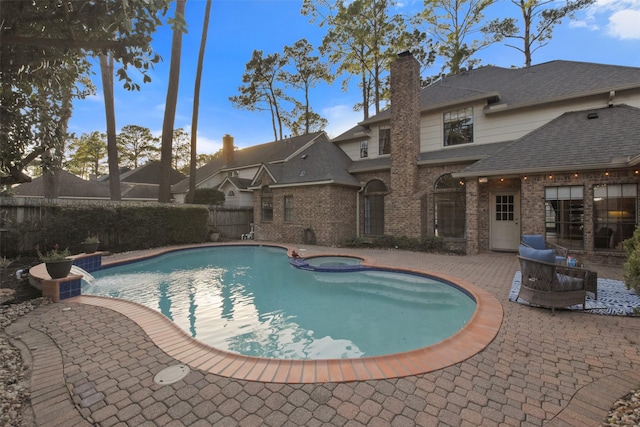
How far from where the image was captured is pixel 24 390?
255 cm

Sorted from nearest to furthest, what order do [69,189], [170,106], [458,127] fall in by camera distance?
[458,127]
[170,106]
[69,189]

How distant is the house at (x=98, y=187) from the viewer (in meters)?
21.5

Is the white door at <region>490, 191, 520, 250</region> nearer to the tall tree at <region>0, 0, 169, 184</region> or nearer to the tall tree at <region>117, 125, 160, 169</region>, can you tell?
the tall tree at <region>0, 0, 169, 184</region>

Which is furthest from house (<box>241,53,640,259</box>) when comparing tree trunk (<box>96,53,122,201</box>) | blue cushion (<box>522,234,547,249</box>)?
tree trunk (<box>96,53,122,201</box>)

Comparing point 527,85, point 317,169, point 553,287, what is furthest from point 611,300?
point 317,169

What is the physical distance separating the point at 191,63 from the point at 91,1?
18890 mm

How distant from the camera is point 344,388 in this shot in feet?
8.49

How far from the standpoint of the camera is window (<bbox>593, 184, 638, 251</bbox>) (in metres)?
8.15

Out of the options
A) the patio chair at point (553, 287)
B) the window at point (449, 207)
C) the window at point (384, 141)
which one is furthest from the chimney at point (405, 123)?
the patio chair at point (553, 287)

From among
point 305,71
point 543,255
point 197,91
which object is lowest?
point 543,255

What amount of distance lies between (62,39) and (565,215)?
12.4 metres

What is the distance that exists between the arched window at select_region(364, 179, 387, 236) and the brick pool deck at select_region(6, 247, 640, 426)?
33.7 ft

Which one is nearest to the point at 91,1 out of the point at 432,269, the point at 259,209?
the point at 432,269

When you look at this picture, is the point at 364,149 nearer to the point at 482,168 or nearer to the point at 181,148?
the point at 482,168
